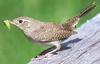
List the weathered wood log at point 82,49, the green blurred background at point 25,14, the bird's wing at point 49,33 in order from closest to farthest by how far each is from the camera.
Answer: the weathered wood log at point 82,49 < the bird's wing at point 49,33 < the green blurred background at point 25,14

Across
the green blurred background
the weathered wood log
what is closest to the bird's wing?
the weathered wood log

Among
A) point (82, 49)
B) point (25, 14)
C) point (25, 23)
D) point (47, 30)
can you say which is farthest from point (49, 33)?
point (25, 14)

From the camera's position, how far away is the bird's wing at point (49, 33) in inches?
236

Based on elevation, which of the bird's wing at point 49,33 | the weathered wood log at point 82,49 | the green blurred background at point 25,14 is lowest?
the weathered wood log at point 82,49

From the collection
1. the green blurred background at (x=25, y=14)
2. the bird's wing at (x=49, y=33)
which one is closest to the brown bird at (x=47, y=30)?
the bird's wing at (x=49, y=33)

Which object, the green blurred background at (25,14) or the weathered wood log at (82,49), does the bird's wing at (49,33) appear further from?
the green blurred background at (25,14)

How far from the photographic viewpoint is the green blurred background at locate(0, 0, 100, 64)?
8.16 m

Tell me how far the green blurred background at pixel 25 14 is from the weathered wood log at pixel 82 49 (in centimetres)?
246

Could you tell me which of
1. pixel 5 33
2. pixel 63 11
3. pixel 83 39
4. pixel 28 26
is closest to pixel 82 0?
pixel 63 11

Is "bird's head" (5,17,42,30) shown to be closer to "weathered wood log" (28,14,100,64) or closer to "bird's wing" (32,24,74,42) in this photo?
"bird's wing" (32,24,74,42)

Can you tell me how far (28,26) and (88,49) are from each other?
150 cm

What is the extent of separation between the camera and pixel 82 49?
488cm

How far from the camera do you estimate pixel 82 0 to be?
31.5 ft

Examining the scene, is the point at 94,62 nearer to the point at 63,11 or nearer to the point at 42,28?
the point at 42,28
